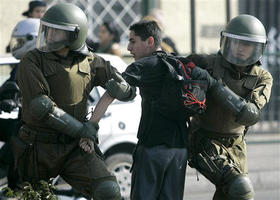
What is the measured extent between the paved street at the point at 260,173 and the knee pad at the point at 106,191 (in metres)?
3.48

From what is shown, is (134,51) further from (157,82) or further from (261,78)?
(261,78)

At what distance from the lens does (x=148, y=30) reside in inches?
221

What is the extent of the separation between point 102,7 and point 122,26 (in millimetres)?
428

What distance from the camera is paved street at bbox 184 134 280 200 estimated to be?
913 centimetres

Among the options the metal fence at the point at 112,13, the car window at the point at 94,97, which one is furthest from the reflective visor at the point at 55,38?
the metal fence at the point at 112,13

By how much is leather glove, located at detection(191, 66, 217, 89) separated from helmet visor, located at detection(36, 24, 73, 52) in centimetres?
90

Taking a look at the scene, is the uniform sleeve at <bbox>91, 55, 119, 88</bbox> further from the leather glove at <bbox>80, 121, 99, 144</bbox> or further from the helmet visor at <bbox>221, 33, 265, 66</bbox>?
the helmet visor at <bbox>221, 33, 265, 66</bbox>

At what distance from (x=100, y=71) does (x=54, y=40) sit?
417mm

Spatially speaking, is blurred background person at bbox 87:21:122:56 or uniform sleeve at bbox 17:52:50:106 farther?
blurred background person at bbox 87:21:122:56

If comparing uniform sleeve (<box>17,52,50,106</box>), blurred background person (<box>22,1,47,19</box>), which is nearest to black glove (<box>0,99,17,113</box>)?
uniform sleeve (<box>17,52,50,106</box>)

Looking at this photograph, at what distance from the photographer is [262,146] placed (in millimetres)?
11258

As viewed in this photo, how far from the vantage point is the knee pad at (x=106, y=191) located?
547 centimetres

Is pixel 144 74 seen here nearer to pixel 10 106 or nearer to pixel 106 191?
pixel 106 191

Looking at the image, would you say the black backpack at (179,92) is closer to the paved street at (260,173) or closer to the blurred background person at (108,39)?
the paved street at (260,173)
